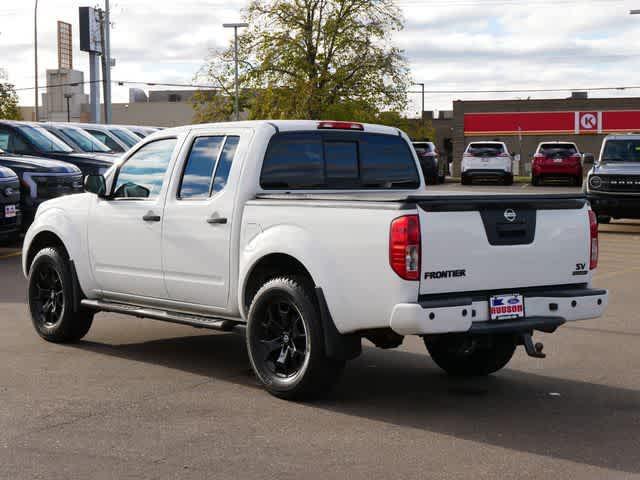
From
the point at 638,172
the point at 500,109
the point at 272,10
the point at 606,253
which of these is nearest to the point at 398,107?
the point at 272,10

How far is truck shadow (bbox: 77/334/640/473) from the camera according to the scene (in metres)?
6.33

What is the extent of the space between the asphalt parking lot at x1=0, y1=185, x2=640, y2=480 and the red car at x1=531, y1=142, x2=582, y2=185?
3427 cm

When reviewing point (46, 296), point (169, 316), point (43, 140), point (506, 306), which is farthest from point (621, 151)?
point (506, 306)

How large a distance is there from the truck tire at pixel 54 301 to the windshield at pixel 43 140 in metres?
11.6

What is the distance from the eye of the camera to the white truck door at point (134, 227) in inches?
341

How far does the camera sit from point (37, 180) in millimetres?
18297

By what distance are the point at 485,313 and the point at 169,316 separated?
2680 mm

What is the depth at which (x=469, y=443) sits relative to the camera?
6309 millimetres

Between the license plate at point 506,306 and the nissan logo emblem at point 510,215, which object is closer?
the license plate at point 506,306

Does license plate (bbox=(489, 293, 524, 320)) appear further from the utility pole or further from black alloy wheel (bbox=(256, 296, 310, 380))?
the utility pole

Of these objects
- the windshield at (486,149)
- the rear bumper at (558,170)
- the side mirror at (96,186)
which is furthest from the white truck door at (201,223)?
the rear bumper at (558,170)

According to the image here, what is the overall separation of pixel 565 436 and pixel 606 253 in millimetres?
12047

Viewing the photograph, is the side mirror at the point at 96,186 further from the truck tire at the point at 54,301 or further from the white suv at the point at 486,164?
the white suv at the point at 486,164

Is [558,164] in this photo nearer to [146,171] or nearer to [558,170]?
[558,170]
